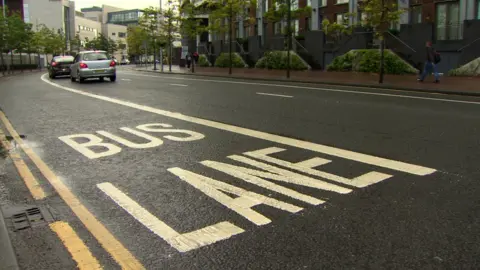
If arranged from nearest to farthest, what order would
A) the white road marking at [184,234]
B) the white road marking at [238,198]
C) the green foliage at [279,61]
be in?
the white road marking at [184,234], the white road marking at [238,198], the green foliage at [279,61]

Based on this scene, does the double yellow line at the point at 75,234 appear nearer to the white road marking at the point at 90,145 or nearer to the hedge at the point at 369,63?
the white road marking at the point at 90,145

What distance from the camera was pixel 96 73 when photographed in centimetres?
2331

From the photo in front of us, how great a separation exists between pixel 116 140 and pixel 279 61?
23.8 m

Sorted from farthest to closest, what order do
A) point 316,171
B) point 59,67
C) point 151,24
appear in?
point 151,24 → point 59,67 → point 316,171

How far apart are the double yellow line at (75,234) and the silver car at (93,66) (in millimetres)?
17398

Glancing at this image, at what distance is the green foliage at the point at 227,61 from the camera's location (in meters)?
36.4

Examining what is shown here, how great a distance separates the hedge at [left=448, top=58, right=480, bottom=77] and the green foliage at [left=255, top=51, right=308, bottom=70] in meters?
10.2

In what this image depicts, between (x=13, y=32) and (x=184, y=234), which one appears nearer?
(x=184, y=234)

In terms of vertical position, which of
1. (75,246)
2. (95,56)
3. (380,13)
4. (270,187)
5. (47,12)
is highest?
(47,12)

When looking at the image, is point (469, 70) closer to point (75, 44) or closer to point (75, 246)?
point (75, 246)

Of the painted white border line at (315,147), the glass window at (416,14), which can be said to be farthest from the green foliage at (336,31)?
the painted white border line at (315,147)

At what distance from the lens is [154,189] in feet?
17.6

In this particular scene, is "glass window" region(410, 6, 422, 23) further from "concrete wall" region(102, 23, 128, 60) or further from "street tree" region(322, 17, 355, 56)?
"concrete wall" region(102, 23, 128, 60)

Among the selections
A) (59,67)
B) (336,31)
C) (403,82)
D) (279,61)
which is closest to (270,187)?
(403,82)
